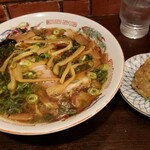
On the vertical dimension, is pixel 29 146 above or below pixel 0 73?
below

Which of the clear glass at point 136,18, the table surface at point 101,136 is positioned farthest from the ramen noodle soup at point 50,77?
the clear glass at point 136,18

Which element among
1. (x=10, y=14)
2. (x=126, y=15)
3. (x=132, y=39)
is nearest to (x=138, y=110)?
(x=132, y=39)

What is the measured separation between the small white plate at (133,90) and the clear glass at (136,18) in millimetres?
184

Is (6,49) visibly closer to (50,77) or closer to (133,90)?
(50,77)

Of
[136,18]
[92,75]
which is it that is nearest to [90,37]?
[92,75]

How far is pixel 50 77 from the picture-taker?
102 centimetres

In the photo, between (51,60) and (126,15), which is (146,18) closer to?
(126,15)

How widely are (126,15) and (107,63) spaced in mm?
472

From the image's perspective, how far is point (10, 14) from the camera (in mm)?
1555

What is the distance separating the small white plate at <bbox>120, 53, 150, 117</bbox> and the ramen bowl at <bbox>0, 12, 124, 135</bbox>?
0.15 metres

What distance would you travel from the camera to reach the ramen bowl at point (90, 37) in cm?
82

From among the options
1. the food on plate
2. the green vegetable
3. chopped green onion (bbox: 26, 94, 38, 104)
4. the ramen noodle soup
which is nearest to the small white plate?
the food on plate

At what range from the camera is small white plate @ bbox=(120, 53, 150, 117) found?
1021mm

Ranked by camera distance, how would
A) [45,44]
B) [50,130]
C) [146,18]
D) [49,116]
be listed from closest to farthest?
[50,130] < [49,116] < [45,44] < [146,18]
